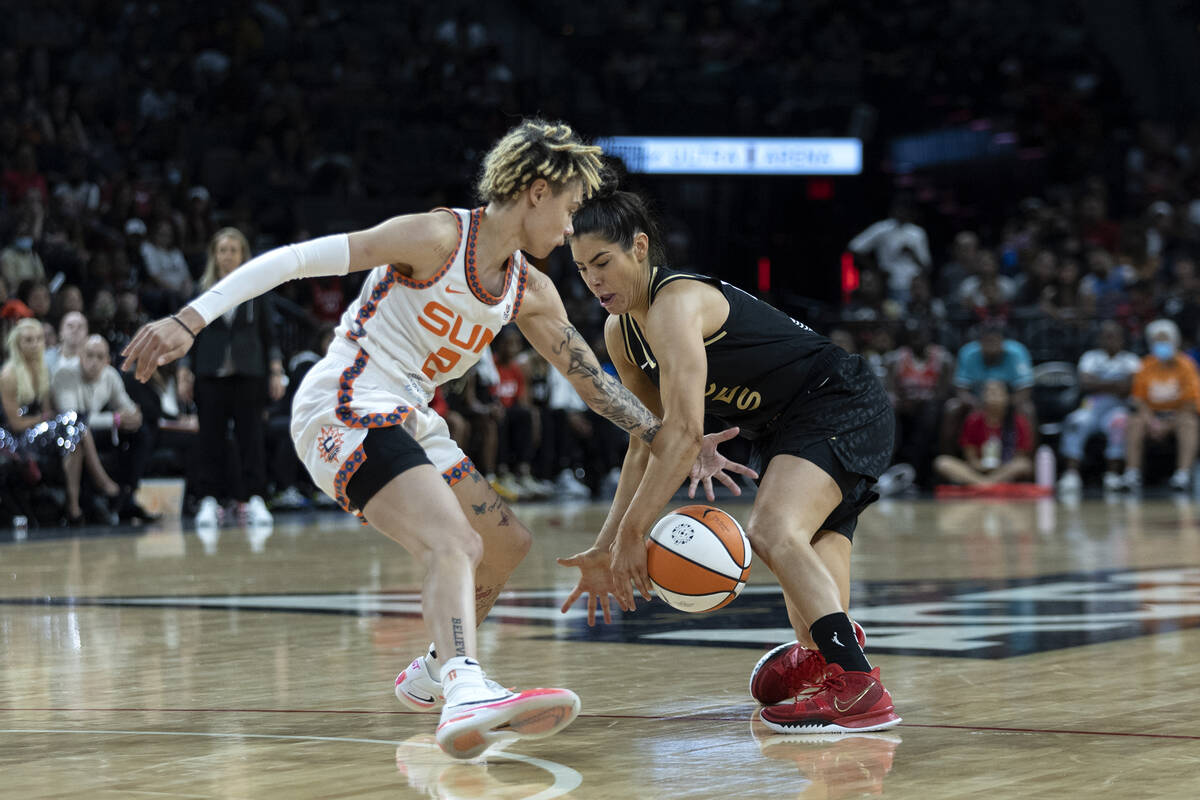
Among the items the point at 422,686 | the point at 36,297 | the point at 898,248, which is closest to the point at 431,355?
the point at 422,686

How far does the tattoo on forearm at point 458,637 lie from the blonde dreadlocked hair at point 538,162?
112 centimetres

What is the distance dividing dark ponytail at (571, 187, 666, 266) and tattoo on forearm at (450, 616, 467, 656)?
112 centimetres

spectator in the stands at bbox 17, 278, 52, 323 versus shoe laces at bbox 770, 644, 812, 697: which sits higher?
spectator in the stands at bbox 17, 278, 52, 323

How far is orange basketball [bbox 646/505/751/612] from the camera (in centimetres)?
421

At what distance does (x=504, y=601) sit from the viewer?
7.12 m

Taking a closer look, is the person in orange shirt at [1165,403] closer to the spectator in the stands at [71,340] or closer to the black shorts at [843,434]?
the spectator in the stands at [71,340]

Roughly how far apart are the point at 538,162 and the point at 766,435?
1156 mm

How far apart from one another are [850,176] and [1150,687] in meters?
17.0

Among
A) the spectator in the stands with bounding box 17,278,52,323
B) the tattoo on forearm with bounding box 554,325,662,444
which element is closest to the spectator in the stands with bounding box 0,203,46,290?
the spectator in the stands with bounding box 17,278,52,323

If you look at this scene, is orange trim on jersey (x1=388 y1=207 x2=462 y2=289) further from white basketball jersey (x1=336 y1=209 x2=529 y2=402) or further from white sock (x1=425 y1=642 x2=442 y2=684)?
white sock (x1=425 y1=642 x2=442 y2=684)

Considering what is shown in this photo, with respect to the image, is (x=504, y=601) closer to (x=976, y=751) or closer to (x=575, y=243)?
(x=575, y=243)

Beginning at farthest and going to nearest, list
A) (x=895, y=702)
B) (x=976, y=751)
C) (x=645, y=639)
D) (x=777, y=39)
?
(x=777, y=39)
(x=645, y=639)
(x=895, y=702)
(x=976, y=751)

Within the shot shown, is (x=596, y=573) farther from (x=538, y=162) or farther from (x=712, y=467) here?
(x=538, y=162)

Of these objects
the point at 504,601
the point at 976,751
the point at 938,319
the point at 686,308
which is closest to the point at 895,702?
the point at 976,751
